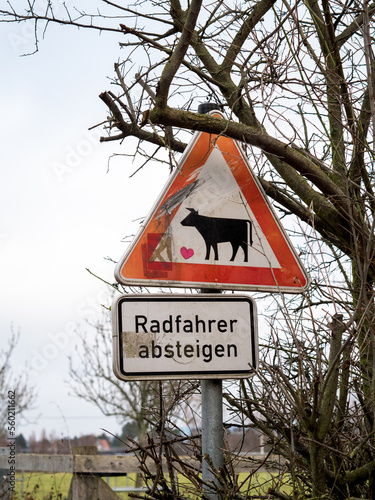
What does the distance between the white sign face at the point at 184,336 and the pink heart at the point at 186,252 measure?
0.16 m

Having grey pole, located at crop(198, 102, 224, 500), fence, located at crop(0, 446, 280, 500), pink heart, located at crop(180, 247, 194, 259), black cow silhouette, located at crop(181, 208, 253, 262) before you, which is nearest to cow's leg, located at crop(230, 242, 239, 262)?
black cow silhouette, located at crop(181, 208, 253, 262)

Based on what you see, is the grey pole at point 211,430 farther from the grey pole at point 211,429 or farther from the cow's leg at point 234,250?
the cow's leg at point 234,250

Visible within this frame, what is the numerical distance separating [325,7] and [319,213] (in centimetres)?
108

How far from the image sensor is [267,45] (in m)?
3.09

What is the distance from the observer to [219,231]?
2439 millimetres

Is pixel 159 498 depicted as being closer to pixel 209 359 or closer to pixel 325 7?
pixel 209 359

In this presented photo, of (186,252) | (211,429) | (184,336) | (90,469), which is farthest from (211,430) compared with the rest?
(90,469)

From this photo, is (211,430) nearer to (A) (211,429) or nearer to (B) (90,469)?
(A) (211,429)

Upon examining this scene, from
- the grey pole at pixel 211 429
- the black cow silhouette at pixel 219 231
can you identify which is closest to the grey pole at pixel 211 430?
the grey pole at pixel 211 429

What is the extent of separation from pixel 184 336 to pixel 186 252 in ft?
1.05

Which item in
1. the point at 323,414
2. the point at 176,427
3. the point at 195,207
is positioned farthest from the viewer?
the point at 176,427

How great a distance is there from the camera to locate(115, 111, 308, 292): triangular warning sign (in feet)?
7.68

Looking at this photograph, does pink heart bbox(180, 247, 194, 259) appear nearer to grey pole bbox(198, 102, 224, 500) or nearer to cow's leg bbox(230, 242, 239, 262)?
cow's leg bbox(230, 242, 239, 262)

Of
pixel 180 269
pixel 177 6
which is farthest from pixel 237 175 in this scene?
pixel 177 6
